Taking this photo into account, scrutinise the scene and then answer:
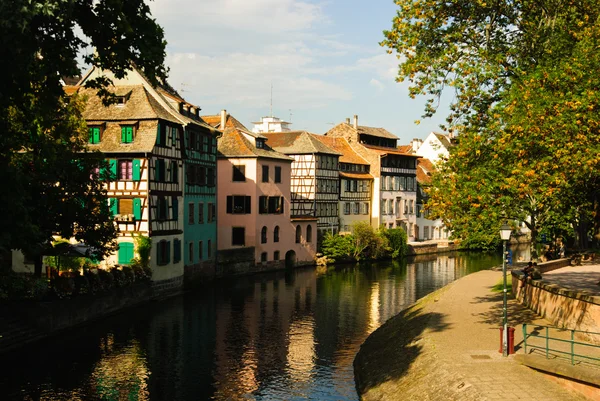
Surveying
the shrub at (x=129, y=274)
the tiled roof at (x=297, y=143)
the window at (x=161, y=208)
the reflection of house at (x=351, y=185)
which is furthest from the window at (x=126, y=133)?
the reflection of house at (x=351, y=185)

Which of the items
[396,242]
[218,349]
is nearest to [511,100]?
[218,349]

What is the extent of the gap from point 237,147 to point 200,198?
33.3ft

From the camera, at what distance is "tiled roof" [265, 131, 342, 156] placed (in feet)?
250

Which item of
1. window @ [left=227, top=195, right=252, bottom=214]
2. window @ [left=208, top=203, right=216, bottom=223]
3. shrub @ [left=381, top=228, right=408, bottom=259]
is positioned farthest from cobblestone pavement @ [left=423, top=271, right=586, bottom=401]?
shrub @ [left=381, top=228, right=408, bottom=259]

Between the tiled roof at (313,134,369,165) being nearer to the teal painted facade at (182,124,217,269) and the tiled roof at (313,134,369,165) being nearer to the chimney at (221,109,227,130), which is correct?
the chimney at (221,109,227,130)

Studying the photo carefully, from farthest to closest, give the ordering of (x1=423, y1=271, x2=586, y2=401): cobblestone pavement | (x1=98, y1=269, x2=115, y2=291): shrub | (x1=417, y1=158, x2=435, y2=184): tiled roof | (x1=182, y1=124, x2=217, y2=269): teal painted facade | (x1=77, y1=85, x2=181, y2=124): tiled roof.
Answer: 1. (x1=417, y1=158, x2=435, y2=184): tiled roof
2. (x1=182, y1=124, x2=217, y2=269): teal painted facade
3. (x1=77, y1=85, x2=181, y2=124): tiled roof
4. (x1=98, y1=269, x2=115, y2=291): shrub
5. (x1=423, y1=271, x2=586, y2=401): cobblestone pavement

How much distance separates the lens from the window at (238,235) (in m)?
63.6

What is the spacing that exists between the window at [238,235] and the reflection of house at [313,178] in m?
10.9

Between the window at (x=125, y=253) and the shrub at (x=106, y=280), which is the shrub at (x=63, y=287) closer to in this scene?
the shrub at (x=106, y=280)

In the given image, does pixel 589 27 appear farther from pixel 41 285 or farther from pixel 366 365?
pixel 41 285

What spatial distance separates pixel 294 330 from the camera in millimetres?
37219

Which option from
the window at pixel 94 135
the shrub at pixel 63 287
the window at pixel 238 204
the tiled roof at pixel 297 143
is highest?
the tiled roof at pixel 297 143

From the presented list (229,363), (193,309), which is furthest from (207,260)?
(229,363)

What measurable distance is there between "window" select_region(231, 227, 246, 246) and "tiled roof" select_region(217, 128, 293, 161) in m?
6.44
